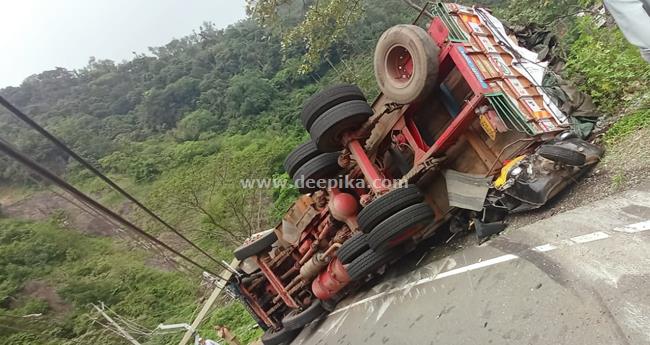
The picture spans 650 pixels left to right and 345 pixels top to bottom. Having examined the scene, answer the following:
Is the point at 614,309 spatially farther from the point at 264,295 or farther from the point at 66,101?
the point at 66,101

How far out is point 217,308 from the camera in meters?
13.1

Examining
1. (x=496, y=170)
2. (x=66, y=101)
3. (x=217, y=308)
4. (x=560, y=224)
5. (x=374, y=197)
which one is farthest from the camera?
(x=66, y=101)

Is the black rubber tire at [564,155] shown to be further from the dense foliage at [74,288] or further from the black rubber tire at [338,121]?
the dense foliage at [74,288]

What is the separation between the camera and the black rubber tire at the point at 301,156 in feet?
16.1

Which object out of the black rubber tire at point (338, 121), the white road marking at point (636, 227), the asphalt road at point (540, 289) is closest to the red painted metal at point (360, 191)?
the black rubber tire at point (338, 121)

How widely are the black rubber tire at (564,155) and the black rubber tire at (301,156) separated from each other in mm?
2350

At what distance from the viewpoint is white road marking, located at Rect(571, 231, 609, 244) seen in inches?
110

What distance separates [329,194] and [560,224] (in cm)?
239

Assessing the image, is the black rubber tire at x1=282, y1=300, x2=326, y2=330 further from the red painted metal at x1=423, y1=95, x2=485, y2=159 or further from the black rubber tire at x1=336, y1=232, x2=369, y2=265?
the red painted metal at x1=423, y1=95, x2=485, y2=159

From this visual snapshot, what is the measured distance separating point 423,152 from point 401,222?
0.75 m

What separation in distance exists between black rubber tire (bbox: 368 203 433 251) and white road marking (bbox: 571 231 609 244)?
1.28 metres

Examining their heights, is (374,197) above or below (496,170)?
above

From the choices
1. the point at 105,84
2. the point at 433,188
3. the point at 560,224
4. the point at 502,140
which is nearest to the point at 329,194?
the point at 433,188

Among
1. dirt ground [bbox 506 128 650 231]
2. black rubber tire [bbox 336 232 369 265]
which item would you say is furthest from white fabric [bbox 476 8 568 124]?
black rubber tire [bbox 336 232 369 265]
